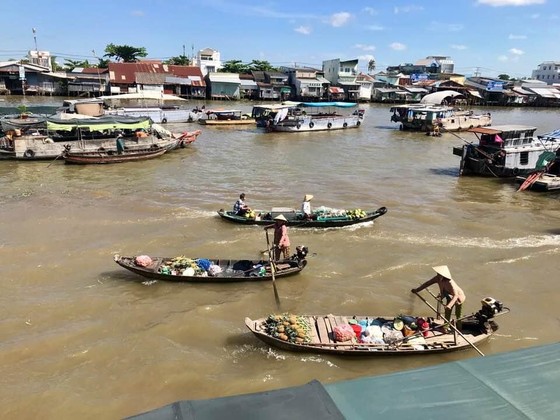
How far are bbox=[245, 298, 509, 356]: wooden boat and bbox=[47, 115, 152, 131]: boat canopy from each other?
2020cm

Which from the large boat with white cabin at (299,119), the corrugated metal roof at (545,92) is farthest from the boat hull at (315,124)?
the corrugated metal roof at (545,92)

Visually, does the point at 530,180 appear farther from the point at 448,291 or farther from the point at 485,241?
the point at 448,291

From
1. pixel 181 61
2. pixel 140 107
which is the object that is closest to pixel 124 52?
pixel 181 61

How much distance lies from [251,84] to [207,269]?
59.4m

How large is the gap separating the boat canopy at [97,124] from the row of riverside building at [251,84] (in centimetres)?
3254

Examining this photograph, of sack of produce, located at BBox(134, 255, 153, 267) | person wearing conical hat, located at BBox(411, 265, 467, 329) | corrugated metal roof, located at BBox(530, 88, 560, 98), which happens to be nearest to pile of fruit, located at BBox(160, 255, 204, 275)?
sack of produce, located at BBox(134, 255, 153, 267)

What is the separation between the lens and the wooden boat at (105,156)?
23625mm

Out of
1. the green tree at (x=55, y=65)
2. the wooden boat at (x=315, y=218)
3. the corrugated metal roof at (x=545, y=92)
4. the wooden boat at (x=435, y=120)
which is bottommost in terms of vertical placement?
the wooden boat at (x=315, y=218)

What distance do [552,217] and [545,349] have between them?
1410 centimetres

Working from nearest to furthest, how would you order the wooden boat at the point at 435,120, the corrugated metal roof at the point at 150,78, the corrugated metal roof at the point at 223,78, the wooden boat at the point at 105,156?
the wooden boat at the point at 105,156 < the wooden boat at the point at 435,120 < the corrugated metal roof at the point at 150,78 < the corrugated metal roof at the point at 223,78

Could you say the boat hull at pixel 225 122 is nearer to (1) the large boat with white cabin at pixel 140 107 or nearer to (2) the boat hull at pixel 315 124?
(1) the large boat with white cabin at pixel 140 107

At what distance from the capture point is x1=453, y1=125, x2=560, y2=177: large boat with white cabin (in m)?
22.1

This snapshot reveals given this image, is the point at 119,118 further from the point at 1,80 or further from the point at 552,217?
the point at 1,80

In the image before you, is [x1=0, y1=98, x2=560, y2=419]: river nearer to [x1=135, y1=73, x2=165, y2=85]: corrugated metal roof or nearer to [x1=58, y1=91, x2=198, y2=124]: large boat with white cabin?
[x1=58, y1=91, x2=198, y2=124]: large boat with white cabin
